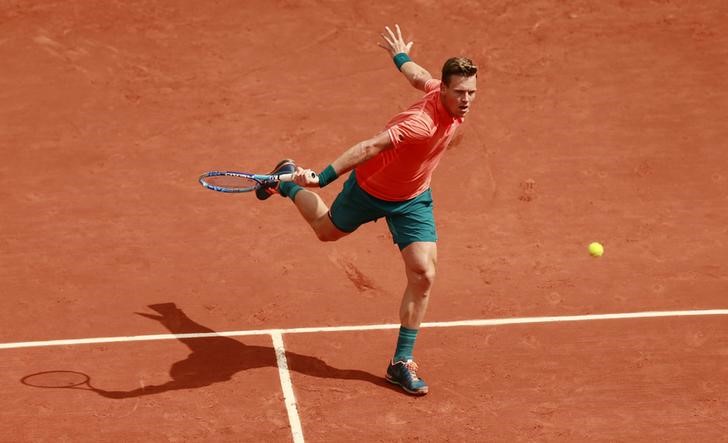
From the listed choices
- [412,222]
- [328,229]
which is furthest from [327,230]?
[412,222]

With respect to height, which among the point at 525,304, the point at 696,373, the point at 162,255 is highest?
the point at 162,255

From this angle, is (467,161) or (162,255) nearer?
(162,255)

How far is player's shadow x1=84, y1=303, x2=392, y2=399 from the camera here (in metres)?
8.34

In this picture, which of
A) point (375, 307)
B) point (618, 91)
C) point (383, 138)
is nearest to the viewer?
point (383, 138)

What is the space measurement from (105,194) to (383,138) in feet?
14.4

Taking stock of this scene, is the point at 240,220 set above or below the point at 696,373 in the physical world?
above

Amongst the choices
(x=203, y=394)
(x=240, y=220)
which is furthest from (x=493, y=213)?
(x=203, y=394)

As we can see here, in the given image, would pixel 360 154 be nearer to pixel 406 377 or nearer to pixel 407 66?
pixel 407 66

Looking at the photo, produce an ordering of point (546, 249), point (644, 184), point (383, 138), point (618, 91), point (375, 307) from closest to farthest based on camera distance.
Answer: point (383, 138), point (375, 307), point (546, 249), point (644, 184), point (618, 91)

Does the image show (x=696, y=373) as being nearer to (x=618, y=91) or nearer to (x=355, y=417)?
(x=355, y=417)

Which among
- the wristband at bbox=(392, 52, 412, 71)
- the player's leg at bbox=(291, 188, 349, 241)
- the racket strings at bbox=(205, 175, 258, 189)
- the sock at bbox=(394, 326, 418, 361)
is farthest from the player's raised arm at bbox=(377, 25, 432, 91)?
the sock at bbox=(394, 326, 418, 361)

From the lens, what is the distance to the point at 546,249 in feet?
34.8

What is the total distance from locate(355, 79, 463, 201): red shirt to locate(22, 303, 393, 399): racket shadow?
1.46 meters

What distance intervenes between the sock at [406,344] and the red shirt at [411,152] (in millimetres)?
1021
